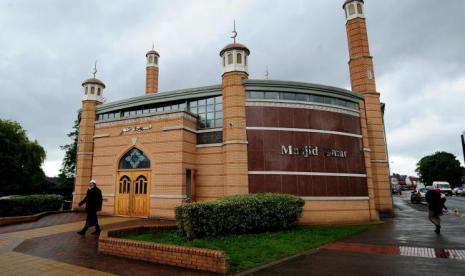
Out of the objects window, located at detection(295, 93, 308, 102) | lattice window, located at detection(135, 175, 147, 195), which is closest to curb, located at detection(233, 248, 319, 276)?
window, located at detection(295, 93, 308, 102)

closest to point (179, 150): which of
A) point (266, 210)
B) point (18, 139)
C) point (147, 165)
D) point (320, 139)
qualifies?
point (147, 165)

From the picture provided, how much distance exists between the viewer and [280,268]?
625 centimetres

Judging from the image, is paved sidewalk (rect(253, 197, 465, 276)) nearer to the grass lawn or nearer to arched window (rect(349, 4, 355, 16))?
the grass lawn

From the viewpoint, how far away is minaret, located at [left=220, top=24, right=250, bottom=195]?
13492 millimetres

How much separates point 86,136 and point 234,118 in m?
9.94

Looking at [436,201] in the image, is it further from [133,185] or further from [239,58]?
[133,185]

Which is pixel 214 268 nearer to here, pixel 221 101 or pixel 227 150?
pixel 227 150

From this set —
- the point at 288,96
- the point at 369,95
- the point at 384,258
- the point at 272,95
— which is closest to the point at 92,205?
the point at 384,258

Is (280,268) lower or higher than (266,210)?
lower

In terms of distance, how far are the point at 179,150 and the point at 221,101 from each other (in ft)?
11.1

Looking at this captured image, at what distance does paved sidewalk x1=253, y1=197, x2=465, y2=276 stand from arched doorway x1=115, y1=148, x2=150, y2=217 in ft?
30.9

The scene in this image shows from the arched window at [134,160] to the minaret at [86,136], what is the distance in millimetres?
3610

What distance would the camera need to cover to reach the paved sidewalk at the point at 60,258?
6.04m

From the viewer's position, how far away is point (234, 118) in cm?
1405
